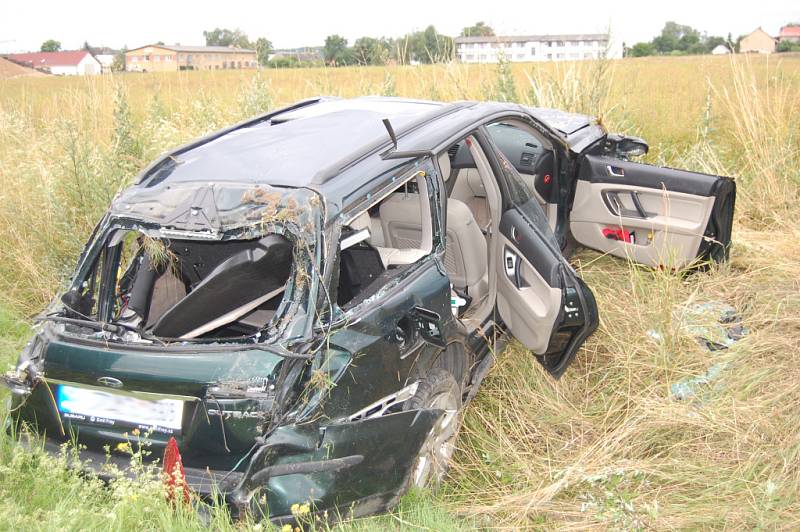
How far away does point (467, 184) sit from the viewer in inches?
189

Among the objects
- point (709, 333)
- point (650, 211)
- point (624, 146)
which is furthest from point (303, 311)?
point (624, 146)

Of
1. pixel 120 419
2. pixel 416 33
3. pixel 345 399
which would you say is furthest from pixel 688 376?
pixel 416 33

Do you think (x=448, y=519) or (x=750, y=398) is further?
(x=750, y=398)

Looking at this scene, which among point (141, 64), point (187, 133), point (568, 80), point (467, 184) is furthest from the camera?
point (141, 64)

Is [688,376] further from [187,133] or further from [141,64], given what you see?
[141,64]

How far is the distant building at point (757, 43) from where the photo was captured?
7719mm

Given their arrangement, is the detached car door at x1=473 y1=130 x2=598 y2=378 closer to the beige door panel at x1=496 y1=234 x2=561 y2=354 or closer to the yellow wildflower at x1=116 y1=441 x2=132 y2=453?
the beige door panel at x1=496 y1=234 x2=561 y2=354

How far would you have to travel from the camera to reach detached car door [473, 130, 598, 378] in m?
3.51

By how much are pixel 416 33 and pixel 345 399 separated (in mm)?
7532

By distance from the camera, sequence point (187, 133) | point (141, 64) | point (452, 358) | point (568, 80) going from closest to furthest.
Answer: point (452, 358) < point (187, 133) < point (568, 80) < point (141, 64)

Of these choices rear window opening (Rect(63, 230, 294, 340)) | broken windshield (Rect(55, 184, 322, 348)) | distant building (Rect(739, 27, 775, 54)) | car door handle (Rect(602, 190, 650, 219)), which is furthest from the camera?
distant building (Rect(739, 27, 775, 54))

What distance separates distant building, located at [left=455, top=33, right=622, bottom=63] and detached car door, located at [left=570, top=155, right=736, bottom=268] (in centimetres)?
328

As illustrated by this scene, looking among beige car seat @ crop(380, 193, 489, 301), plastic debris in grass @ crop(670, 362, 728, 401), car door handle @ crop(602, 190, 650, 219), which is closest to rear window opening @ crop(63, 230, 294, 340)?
beige car seat @ crop(380, 193, 489, 301)

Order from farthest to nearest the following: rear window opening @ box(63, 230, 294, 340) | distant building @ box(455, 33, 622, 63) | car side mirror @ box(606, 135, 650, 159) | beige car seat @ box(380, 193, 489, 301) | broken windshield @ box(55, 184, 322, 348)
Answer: distant building @ box(455, 33, 622, 63) < car side mirror @ box(606, 135, 650, 159) < beige car seat @ box(380, 193, 489, 301) < rear window opening @ box(63, 230, 294, 340) < broken windshield @ box(55, 184, 322, 348)
